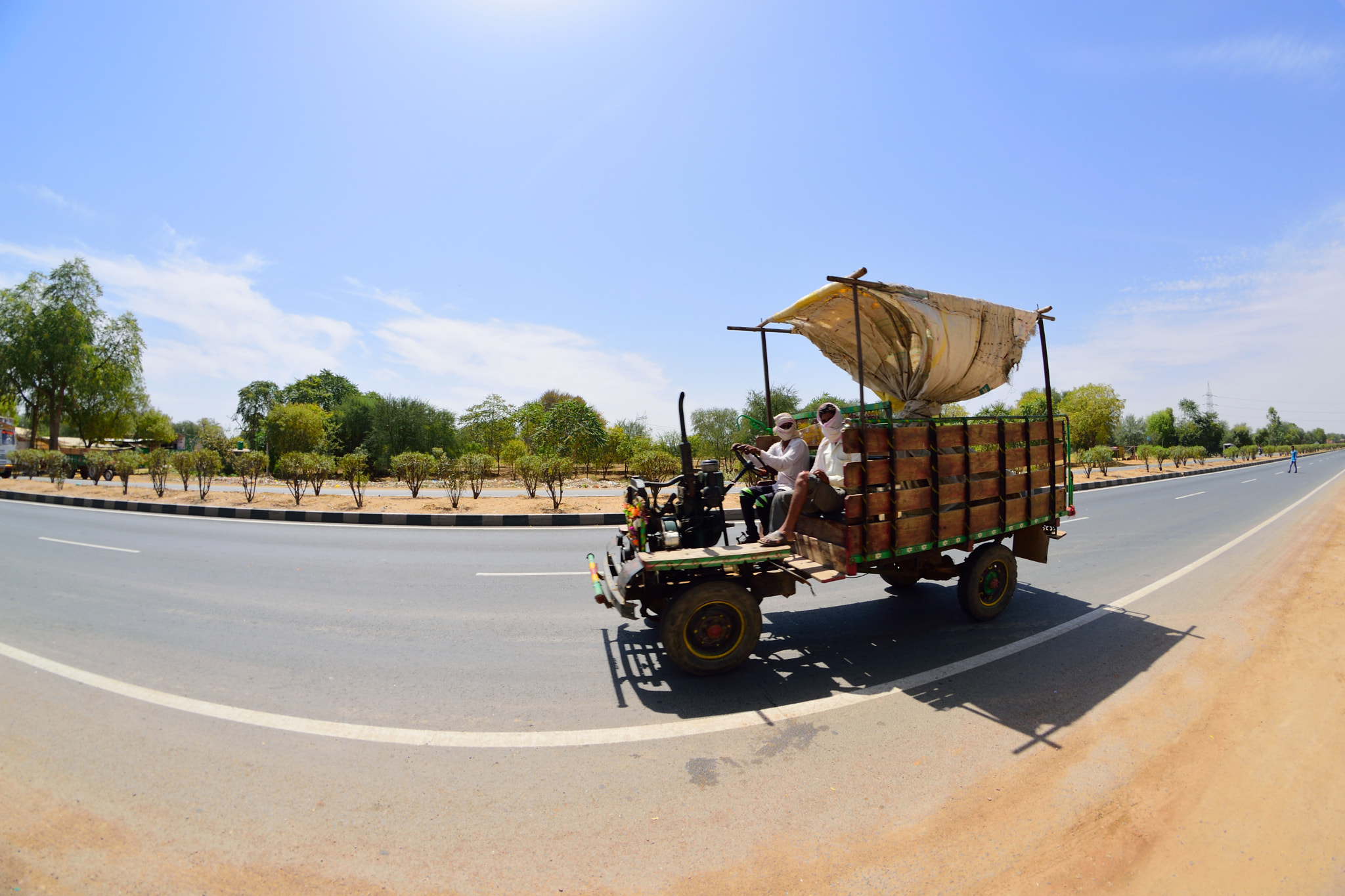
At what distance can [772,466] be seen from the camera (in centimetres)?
437

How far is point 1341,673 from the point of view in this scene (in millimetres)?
3645

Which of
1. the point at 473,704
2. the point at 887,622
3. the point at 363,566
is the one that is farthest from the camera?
the point at 363,566

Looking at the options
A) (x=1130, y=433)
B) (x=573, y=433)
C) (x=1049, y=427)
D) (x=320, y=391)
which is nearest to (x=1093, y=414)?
(x=1130, y=433)

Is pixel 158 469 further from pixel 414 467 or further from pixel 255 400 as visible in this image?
pixel 255 400

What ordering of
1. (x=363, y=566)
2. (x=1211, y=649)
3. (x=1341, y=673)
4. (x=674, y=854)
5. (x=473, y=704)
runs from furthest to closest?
(x=363, y=566) → (x=1211, y=649) → (x=1341, y=673) → (x=473, y=704) → (x=674, y=854)

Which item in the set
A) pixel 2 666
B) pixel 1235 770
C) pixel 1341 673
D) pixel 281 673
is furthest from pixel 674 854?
pixel 2 666

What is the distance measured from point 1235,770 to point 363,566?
8.06 m

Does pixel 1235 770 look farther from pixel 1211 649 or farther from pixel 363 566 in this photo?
pixel 363 566

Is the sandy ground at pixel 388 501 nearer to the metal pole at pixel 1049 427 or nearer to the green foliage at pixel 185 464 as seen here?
the green foliage at pixel 185 464

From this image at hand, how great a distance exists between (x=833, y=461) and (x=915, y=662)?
156 cm

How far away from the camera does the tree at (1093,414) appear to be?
42688mm

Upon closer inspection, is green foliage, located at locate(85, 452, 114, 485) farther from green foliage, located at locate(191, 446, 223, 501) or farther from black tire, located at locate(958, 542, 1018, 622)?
black tire, located at locate(958, 542, 1018, 622)

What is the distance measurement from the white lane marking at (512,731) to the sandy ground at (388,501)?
8.59 m

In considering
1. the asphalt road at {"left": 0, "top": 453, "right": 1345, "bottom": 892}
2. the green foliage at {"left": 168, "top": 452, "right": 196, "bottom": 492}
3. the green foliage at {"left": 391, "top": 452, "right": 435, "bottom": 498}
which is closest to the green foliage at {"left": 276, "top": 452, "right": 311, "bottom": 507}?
the green foliage at {"left": 391, "top": 452, "right": 435, "bottom": 498}
